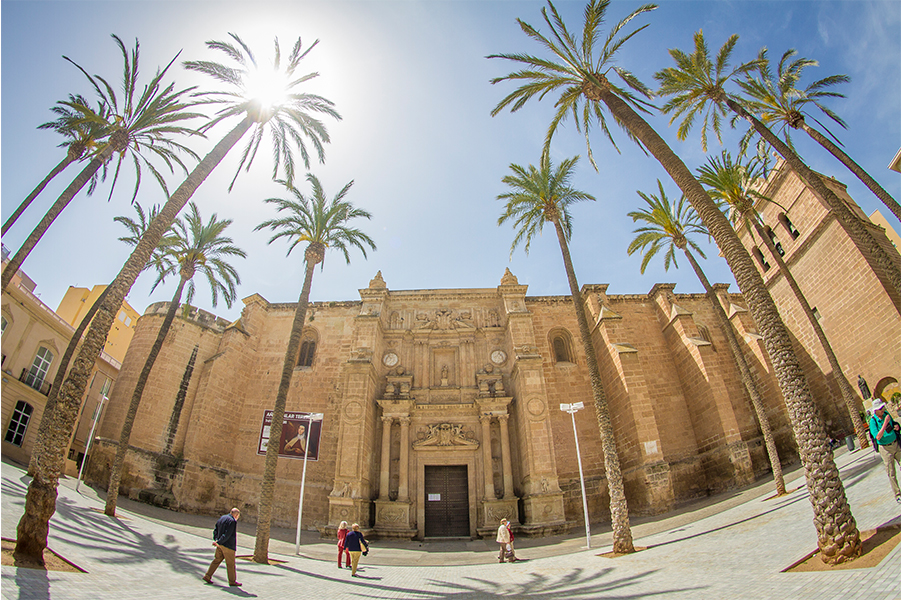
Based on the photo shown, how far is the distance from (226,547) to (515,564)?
22.3 ft

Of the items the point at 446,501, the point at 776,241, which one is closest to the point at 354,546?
the point at 446,501

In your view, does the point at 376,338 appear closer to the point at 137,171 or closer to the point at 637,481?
the point at 137,171

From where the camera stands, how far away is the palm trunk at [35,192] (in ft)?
42.1

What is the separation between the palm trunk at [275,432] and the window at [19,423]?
672 inches

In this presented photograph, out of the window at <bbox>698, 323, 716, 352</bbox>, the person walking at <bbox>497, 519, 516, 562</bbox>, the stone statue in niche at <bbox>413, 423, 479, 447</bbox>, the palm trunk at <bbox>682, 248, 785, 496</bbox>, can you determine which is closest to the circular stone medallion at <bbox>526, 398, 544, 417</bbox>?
the stone statue in niche at <bbox>413, 423, 479, 447</bbox>

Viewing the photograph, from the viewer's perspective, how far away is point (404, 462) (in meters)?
17.2

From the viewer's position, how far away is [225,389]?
18797 mm

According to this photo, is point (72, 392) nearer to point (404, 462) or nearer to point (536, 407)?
point (404, 462)

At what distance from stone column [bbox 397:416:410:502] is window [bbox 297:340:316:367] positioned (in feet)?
21.2

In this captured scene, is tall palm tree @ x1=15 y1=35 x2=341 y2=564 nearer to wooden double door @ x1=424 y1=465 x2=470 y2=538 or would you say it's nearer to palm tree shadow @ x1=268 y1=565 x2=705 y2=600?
palm tree shadow @ x1=268 y1=565 x2=705 y2=600

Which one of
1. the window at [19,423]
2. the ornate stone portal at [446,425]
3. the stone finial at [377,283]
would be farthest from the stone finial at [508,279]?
the window at [19,423]

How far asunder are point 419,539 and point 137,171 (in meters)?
18.0

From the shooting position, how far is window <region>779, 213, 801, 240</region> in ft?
67.9

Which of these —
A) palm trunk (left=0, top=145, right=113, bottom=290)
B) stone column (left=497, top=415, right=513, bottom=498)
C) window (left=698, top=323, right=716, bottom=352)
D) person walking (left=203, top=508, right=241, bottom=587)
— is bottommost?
person walking (left=203, top=508, right=241, bottom=587)
